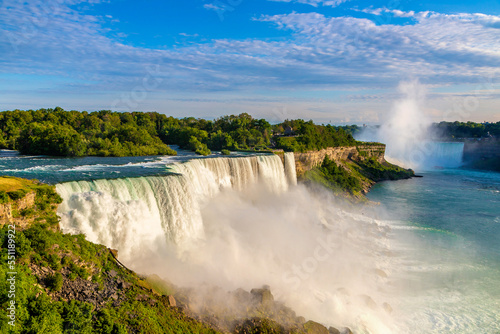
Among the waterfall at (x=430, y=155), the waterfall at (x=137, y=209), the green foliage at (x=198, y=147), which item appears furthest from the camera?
the waterfall at (x=430, y=155)

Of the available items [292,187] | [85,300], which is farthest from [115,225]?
[292,187]

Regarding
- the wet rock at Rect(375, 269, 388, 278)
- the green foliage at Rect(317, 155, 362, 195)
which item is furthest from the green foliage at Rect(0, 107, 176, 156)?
the wet rock at Rect(375, 269, 388, 278)

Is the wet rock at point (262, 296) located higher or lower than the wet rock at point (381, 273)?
higher

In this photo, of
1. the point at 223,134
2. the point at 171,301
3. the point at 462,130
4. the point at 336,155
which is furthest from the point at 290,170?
the point at 462,130

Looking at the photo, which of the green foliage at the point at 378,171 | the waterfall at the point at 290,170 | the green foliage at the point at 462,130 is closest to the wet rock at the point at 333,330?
the waterfall at the point at 290,170

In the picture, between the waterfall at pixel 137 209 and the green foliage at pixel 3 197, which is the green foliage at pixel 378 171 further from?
the green foliage at pixel 3 197

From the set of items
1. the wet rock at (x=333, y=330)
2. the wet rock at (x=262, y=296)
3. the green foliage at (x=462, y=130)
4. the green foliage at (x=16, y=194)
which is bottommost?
the wet rock at (x=333, y=330)

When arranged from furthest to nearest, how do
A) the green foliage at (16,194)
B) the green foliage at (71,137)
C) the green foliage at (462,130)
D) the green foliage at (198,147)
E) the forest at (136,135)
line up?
the green foliage at (462,130) < the green foliage at (198,147) < the forest at (136,135) < the green foliage at (71,137) < the green foliage at (16,194)
